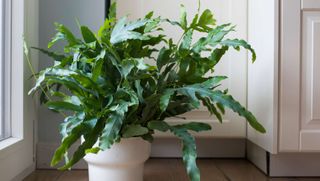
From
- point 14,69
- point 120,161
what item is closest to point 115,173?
point 120,161

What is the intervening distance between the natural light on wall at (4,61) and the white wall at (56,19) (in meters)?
0.19

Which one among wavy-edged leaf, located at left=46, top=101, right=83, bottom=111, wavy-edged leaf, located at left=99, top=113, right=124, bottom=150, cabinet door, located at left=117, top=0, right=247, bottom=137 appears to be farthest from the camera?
cabinet door, located at left=117, top=0, right=247, bottom=137

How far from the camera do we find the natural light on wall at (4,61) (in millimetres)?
1054

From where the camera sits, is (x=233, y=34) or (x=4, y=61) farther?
(x=233, y=34)

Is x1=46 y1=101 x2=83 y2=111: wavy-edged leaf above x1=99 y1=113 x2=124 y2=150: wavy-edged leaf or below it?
above

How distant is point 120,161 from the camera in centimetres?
93

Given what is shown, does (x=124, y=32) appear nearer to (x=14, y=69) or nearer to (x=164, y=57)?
(x=164, y=57)

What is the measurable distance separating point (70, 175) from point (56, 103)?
364 millimetres

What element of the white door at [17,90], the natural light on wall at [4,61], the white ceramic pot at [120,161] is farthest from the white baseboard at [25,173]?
the white ceramic pot at [120,161]

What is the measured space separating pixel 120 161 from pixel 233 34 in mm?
745

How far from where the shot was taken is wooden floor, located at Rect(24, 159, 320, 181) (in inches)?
44.9

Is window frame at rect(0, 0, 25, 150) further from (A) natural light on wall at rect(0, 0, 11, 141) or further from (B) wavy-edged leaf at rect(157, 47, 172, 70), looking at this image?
(B) wavy-edged leaf at rect(157, 47, 172, 70)

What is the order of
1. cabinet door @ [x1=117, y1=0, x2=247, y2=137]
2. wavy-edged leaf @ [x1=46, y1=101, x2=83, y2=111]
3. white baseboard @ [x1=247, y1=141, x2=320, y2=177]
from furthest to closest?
cabinet door @ [x1=117, y1=0, x2=247, y2=137] < white baseboard @ [x1=247, y1=141, x2=320, y2=177] < wavy-edged leaf @ [x1=46, y1=101, x2=83, y2=111]

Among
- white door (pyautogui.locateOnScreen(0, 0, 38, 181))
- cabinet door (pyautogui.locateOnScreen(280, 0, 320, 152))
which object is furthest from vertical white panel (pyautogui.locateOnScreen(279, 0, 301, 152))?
white door (pyautogui.locateOnScreen(0, 0, 38, 181))
